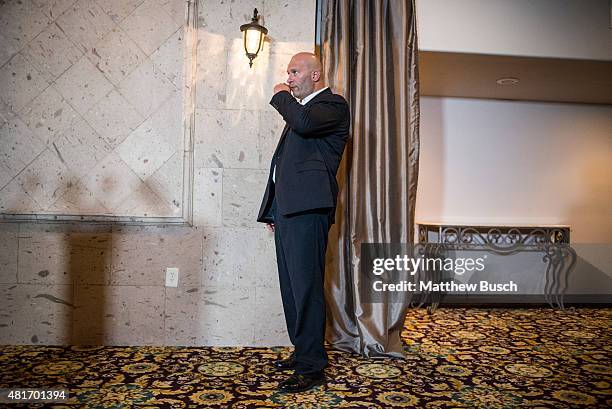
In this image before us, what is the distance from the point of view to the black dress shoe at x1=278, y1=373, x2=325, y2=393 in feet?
7.44

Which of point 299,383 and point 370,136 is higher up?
point 370,136

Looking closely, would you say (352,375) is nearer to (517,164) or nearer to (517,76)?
(517,76)

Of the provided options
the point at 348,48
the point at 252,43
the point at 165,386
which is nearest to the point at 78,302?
the point at 165,386

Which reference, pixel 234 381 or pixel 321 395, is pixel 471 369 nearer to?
pixel 321 395

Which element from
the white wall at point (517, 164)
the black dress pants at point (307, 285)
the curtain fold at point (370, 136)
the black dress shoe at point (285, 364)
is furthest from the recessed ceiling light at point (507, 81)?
the black dress shoe at point (285, 364)

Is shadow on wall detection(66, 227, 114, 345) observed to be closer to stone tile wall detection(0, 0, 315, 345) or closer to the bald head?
stone tile wall detection(0, 0, 315, 345)

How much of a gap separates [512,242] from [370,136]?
2.36 metres

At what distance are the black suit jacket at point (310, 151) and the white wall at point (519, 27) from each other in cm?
134

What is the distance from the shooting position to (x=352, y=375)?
2531mm

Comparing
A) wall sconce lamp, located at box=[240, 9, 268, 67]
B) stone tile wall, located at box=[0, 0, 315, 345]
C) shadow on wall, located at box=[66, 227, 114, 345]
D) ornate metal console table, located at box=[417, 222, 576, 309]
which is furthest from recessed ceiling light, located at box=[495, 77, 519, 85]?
shadow on wall, located at box=[66, 227, 114, 345]

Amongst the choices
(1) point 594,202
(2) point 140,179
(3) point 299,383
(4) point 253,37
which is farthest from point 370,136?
(1) point 594,202

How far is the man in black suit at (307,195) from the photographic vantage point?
2.34 meters

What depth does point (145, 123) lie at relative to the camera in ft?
9.79

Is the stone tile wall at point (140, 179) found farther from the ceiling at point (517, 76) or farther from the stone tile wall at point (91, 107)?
the ceiling at point (517, 76)
